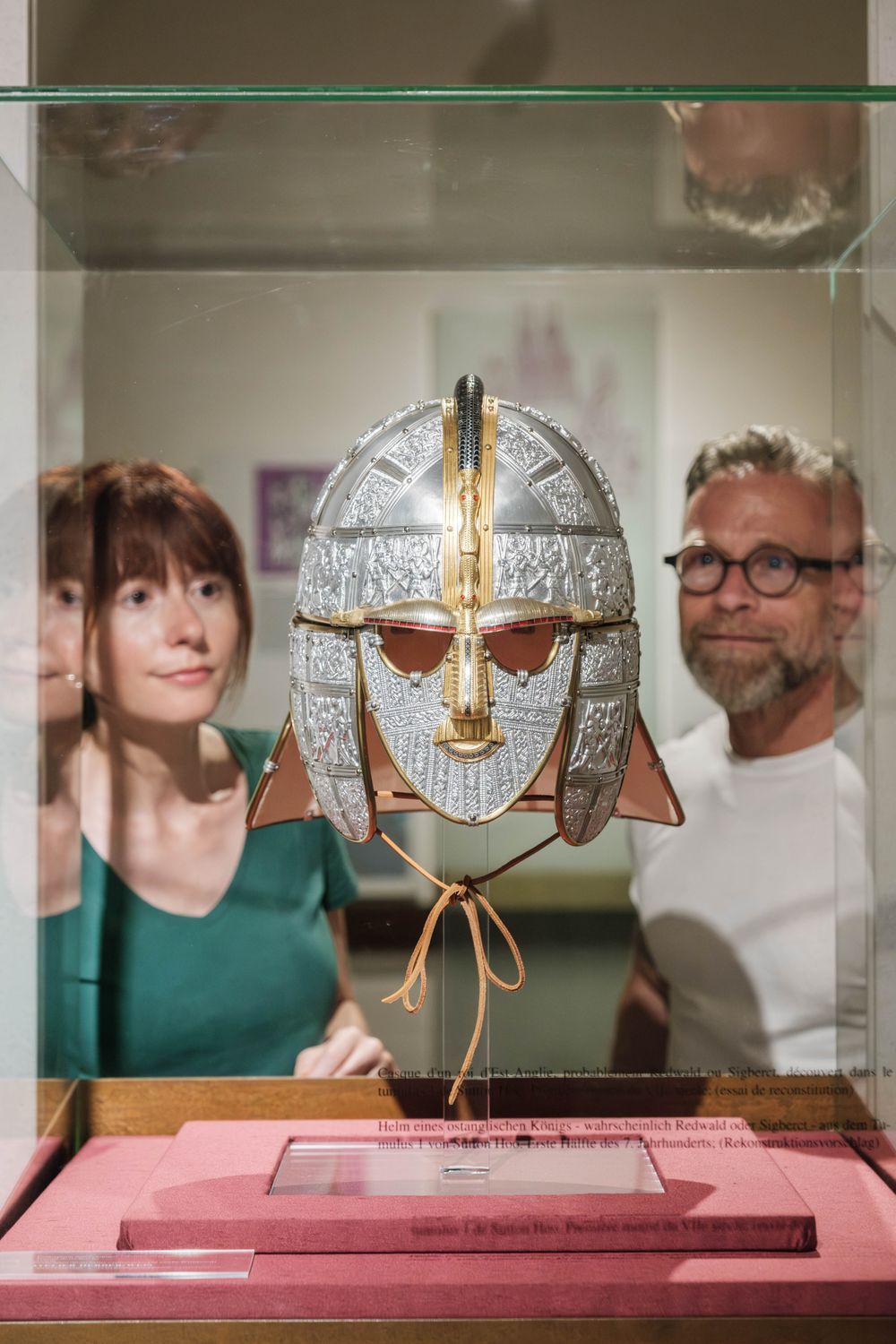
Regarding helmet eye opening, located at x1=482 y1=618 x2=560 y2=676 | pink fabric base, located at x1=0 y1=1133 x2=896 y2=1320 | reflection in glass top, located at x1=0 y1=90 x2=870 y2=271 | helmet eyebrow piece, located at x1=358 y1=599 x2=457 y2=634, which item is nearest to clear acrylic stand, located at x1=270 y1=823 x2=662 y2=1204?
pink fabric base, located at x1=0 y1=1133 x2=896 y2=1320

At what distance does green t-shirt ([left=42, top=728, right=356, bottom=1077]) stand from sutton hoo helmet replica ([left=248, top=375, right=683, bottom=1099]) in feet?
1.42

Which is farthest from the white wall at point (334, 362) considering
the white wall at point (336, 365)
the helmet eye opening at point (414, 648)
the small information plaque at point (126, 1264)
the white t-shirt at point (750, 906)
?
the small information plaque at point (126, 1264)

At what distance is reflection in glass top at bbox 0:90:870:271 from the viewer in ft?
5.01

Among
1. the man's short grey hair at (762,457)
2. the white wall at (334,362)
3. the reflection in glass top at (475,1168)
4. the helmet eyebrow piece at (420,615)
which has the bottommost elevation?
the reflection in glass top at (475,1168)

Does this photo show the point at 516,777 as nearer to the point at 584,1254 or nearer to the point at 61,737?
the point at 584,1254

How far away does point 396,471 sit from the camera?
56.0 inches

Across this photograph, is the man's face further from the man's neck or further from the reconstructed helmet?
the reconstructed helmet

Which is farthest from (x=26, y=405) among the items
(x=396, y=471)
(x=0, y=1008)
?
(x=0, y=1008)

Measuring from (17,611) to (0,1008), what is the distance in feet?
1.66

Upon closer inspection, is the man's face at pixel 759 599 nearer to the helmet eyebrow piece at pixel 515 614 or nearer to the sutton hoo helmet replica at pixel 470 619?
the sutton hoo helmet replica at pixel 470 619

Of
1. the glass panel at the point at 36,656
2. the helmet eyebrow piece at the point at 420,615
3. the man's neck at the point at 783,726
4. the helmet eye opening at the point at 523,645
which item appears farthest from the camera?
the man's neck at the point at 783,726

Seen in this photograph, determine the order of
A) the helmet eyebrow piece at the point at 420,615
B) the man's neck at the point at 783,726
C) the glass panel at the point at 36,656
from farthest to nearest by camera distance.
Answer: the man's neck at the point at 783,726
the glass panel at the point at 36,656
the helmet eyebrow piece at the point at 420,615

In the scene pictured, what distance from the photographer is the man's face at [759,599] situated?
72.8 inches

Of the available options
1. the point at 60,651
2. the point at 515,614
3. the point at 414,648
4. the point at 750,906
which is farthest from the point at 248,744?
the point at 750,906
